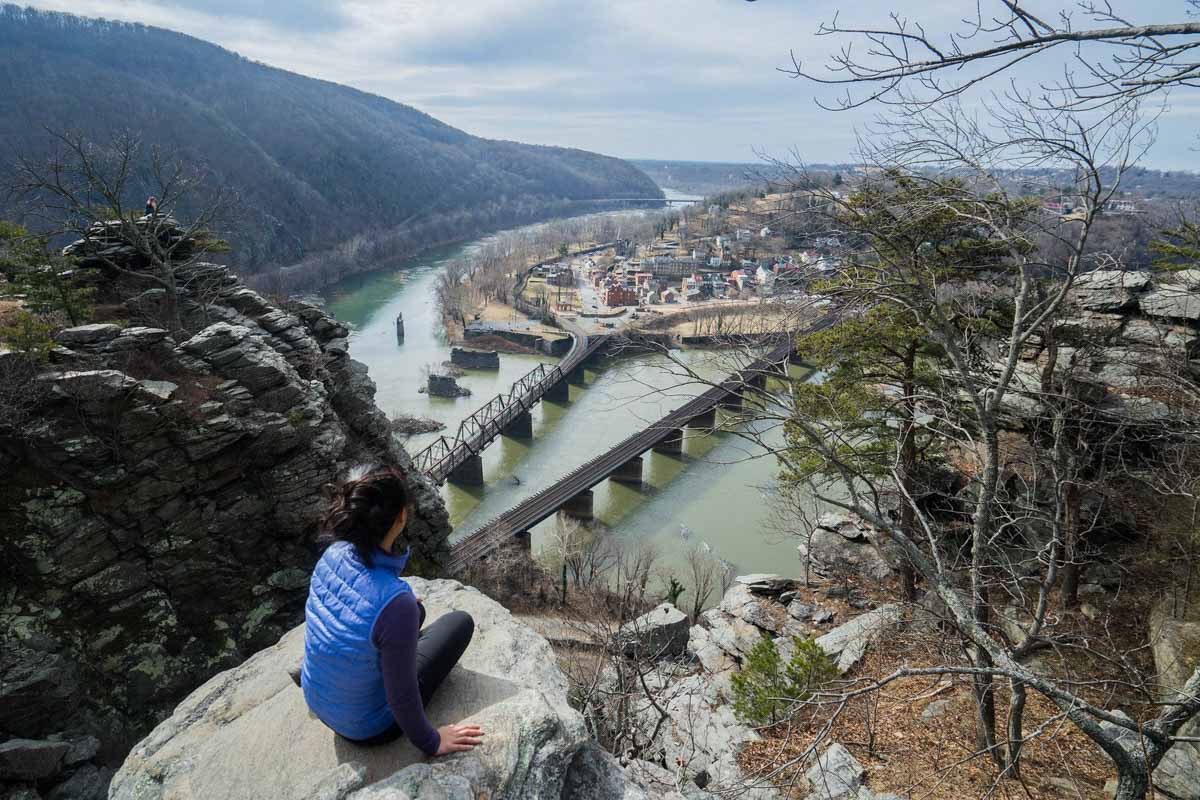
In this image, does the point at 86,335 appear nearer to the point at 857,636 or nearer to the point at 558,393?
the point at 857,636

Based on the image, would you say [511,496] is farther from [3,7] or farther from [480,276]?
[3,7]

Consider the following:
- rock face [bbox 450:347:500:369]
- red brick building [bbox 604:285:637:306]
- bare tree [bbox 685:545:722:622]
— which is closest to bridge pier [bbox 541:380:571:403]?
rock face [bbox 450:347:500:369]

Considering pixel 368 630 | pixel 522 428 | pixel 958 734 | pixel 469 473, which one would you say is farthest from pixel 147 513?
pixel 522 428

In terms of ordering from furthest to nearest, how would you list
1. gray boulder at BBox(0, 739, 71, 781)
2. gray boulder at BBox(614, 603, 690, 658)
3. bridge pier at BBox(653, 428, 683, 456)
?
bridge pier at BBox(653, 428, 683, 456) < gray boulder at BBox(614, 603, 690, 658) < gray boulder at BBox(0, 739, 71, 781)

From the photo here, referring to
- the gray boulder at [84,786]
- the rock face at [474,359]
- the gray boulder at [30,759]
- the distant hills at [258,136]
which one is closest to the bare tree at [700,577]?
the gray boulder at [84,786]

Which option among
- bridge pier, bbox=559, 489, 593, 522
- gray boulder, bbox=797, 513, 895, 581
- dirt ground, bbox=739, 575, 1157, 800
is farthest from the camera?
bridge pier, bbox=559, 489, 593, 522

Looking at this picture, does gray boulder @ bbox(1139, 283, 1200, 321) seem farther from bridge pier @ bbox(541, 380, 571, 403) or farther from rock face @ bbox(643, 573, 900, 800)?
bridge pier @ bbox(541, 380, 571, 403)

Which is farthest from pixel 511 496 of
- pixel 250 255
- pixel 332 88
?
pixel 332 88
